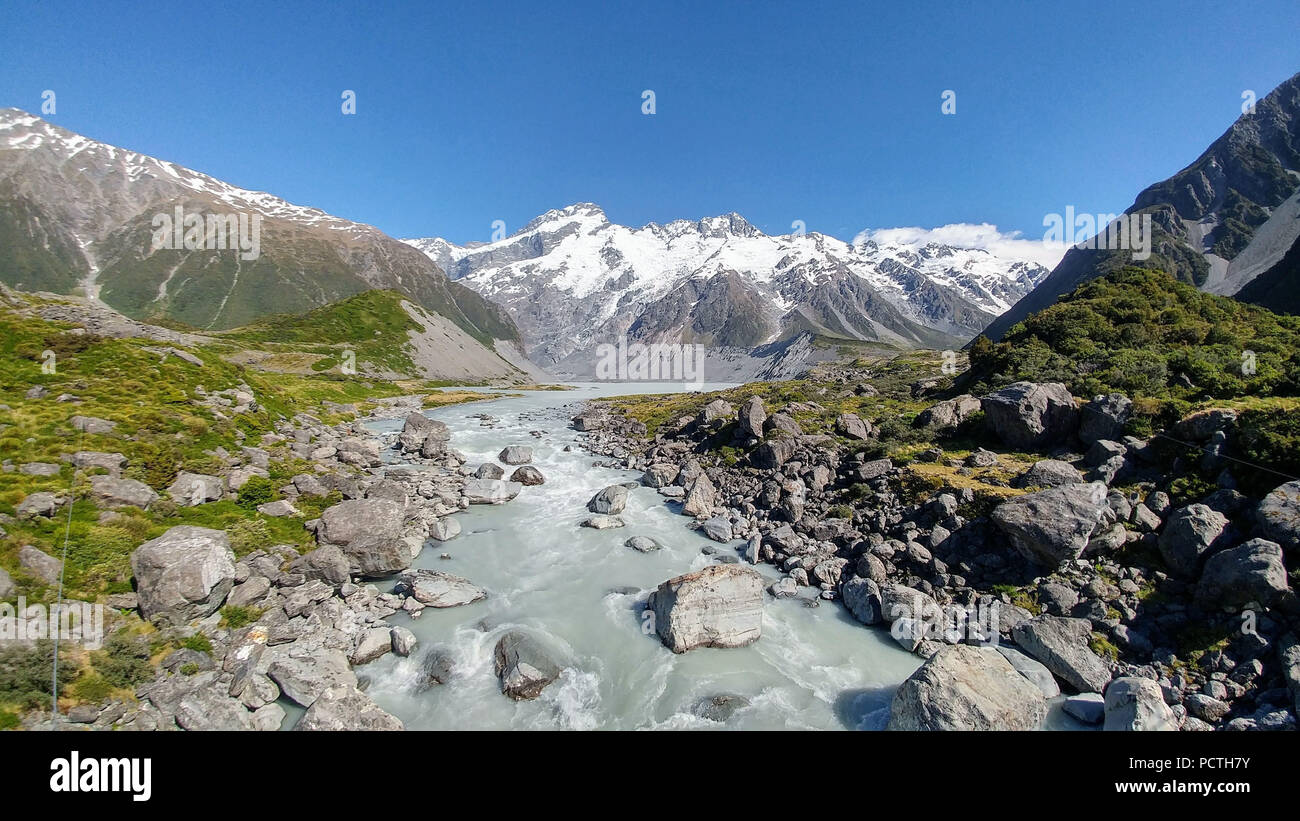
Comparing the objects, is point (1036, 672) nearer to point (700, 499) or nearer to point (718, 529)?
point (718, 529)

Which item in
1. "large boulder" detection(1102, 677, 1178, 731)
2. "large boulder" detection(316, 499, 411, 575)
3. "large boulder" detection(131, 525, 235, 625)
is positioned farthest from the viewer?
"large boulder" detection(316, 499, 411, 575)

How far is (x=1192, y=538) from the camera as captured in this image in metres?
14.5

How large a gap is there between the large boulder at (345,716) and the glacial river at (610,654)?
1108mm

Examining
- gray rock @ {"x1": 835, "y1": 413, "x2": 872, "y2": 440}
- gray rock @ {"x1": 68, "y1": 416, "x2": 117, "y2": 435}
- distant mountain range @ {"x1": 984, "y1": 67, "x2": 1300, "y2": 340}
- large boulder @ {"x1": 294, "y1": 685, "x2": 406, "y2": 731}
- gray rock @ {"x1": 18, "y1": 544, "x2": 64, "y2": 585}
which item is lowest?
large boulder @ {"x1": 294, "y1": 685, "x2": 406, "y2": 731}

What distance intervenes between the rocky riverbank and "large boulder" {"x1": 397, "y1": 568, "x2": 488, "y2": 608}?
8.26 meters

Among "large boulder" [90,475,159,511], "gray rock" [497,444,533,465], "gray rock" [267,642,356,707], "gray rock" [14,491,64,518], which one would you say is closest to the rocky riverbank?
"gray rock" [267,642,356,707]

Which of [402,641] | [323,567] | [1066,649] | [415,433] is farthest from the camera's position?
[415,433]

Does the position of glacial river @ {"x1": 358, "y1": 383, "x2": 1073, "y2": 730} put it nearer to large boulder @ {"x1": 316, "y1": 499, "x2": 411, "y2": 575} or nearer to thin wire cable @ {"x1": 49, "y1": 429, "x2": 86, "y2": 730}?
large boulder @ {"x1": 316, "y1": 499, "x2": 411, "y2": 575}

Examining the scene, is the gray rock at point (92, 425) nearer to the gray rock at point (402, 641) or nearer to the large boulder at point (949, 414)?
the gray rock at point (402, 641)

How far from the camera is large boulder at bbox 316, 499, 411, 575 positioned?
1788cm

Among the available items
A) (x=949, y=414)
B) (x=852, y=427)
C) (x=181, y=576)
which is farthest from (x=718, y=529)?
(x=181, y=576)

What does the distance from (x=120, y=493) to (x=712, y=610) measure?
68.0ft

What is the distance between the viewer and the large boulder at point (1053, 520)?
15.8 meters
